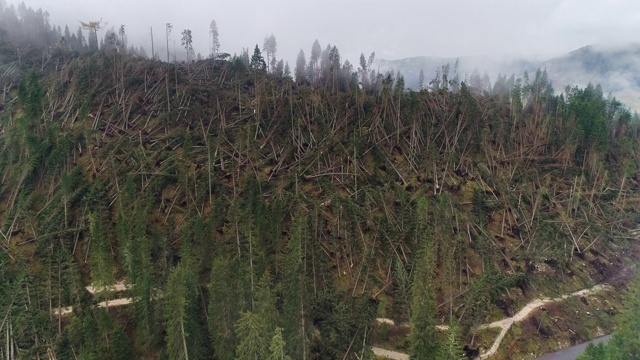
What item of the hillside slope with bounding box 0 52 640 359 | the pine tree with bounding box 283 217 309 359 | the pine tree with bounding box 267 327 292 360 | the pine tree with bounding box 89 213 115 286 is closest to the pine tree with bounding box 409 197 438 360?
the hillside slope with bounding box 0 52 640 359

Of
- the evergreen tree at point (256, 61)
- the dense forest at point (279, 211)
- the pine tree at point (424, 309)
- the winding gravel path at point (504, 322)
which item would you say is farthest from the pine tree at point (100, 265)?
the evergreen tree at point (256, 61)

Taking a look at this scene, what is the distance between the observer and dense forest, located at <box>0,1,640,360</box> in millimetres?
48531

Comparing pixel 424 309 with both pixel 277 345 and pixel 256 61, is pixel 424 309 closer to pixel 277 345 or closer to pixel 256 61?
pixel 277 345

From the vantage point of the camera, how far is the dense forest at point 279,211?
48531mm

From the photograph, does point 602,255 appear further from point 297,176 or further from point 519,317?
point 297,176

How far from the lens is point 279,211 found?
67.8 m

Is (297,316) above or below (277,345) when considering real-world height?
below

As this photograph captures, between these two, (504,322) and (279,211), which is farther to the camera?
(279,211)

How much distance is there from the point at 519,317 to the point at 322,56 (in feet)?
420

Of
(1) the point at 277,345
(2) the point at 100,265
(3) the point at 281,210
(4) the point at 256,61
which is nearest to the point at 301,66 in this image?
(4) the point at 256,61

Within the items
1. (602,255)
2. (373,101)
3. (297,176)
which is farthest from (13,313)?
(602,255)

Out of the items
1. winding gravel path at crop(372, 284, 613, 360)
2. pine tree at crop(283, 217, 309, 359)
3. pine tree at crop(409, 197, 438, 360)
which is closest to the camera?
pine tree at crop(283, 217, 309, 359)

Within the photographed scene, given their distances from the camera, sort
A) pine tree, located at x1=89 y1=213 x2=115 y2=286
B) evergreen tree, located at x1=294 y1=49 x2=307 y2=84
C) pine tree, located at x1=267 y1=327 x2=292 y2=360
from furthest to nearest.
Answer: evergreen tree, located at x1=294 y1=49 x2=307 y2=84 → pine tree, located at x1=89 y1=213 x2=115 y2=286 → pine tree, located at x1=267 y1=327 x2=292 y2=360

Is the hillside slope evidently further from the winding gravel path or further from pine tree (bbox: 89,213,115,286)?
the winding gravel path
